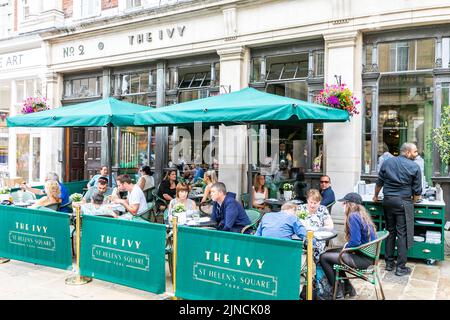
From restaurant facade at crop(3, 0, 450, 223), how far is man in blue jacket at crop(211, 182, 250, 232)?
12.6 feet

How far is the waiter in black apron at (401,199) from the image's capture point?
6.18 metres

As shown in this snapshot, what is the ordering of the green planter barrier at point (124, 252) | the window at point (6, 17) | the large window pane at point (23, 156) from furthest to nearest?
the window at point (6, 17)
the large window pane at point (23, 156)
the green planter barrier at point (124, 252)

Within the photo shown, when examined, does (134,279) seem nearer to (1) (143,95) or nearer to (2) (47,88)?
(1) (143,95)

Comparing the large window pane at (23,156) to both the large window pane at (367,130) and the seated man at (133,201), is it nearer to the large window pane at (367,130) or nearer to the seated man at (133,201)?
the seated man at (133,201)

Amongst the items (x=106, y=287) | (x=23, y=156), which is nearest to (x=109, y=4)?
(x=23, y=156)

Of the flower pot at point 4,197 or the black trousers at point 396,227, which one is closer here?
the black trousers at point 396,227

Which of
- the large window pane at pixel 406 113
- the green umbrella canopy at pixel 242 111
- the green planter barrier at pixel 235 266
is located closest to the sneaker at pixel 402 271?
the green umbrella canopy at pixel 242 111

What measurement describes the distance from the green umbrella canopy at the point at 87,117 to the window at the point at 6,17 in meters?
Result: 8.62

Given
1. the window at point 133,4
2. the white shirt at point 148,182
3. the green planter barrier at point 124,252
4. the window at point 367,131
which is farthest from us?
the window at point 133,4

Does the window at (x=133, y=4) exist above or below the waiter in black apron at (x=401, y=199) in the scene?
above

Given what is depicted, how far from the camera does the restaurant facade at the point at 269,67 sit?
27.8 ft

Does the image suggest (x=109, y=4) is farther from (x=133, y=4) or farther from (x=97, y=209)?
(x=97, y=209)

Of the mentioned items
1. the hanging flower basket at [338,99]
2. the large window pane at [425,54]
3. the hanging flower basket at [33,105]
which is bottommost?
the hanging flower basket at [338,99]

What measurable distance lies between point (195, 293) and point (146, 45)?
8.92 metres
